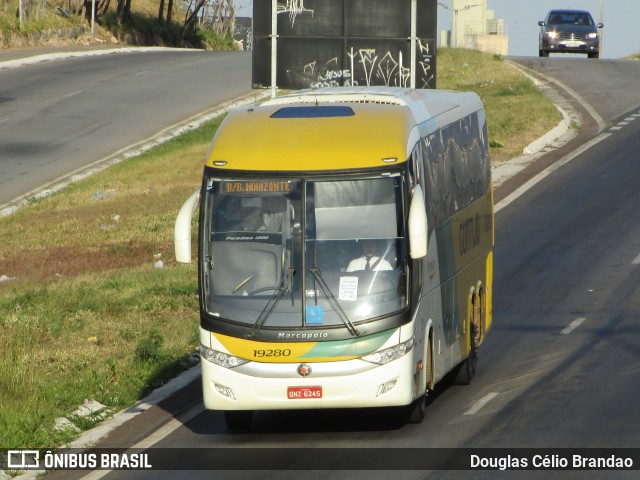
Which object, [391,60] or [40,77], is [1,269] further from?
[40,77]

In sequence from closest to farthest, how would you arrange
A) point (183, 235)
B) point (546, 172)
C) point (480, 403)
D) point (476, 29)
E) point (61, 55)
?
point (183, 235) → point (480, 403) → point (546, 172) → point (61, 55) → point (476, 29)

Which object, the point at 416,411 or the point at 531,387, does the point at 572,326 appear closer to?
the point at 531,387

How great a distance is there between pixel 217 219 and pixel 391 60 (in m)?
16.4

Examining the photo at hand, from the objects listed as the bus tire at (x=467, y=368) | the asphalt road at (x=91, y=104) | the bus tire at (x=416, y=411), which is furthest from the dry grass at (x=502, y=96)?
the bus tire at (x=416, y=411)

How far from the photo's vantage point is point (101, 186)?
33.9 metres

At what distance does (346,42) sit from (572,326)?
39.1ft

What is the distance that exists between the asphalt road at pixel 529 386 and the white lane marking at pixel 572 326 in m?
0.04

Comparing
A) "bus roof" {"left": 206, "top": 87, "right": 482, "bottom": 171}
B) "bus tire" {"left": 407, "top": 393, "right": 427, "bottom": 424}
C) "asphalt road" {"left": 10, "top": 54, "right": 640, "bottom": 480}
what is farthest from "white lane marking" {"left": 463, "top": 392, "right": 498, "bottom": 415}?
"bus roof" {"left": 206, "top": 87, "right": 482, "bottom": 171}

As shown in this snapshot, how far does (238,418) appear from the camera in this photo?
1334 centimetres

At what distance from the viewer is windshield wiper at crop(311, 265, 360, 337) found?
12.3 metres

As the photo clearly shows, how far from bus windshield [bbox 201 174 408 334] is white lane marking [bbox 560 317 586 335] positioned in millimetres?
6005

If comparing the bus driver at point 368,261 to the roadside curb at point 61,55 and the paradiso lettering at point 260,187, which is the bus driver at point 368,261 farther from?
the roadside curb at point 61,55

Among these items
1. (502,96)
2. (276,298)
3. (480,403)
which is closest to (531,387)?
(480,403)

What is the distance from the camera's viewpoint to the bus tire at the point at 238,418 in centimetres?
1329
